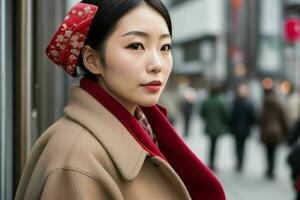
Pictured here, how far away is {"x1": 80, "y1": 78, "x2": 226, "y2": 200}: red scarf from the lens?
1727 mm

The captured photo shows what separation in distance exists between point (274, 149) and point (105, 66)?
24.2 ft

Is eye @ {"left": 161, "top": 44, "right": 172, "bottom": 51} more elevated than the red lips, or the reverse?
eye @ {"left": 161, "top": 44, "right": 172, "bottom": 51}

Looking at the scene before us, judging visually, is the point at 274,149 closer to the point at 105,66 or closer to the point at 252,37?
the point at 105,66

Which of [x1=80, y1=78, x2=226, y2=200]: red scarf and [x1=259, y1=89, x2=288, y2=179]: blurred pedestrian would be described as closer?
[x1=80, y1=78, x2=226, y2=200]: red scarf

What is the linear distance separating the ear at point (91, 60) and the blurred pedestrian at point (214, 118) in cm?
742

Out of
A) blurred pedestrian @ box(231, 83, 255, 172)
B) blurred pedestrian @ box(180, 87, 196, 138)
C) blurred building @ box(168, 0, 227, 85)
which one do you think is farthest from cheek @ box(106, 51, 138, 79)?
blurred building @ box(168, 0, 227, 85)

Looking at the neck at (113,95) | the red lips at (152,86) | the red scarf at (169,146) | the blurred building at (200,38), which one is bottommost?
the blurred building at (200,38)

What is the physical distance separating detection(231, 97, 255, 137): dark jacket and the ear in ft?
24.2

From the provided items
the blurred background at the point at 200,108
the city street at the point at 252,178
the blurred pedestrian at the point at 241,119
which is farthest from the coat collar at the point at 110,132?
the blurred pedestrian at the point at 241,119

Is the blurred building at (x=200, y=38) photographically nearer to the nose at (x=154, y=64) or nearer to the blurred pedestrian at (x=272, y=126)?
the blurred pedestrian at (x=272, y=126)

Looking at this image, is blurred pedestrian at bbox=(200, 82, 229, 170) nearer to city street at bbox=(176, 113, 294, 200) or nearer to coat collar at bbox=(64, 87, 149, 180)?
city street at bbox=(176, 113, 294, 200)

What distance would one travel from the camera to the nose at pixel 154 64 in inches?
65.9

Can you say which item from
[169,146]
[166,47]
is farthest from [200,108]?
[166,47]

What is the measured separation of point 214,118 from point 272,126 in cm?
103
